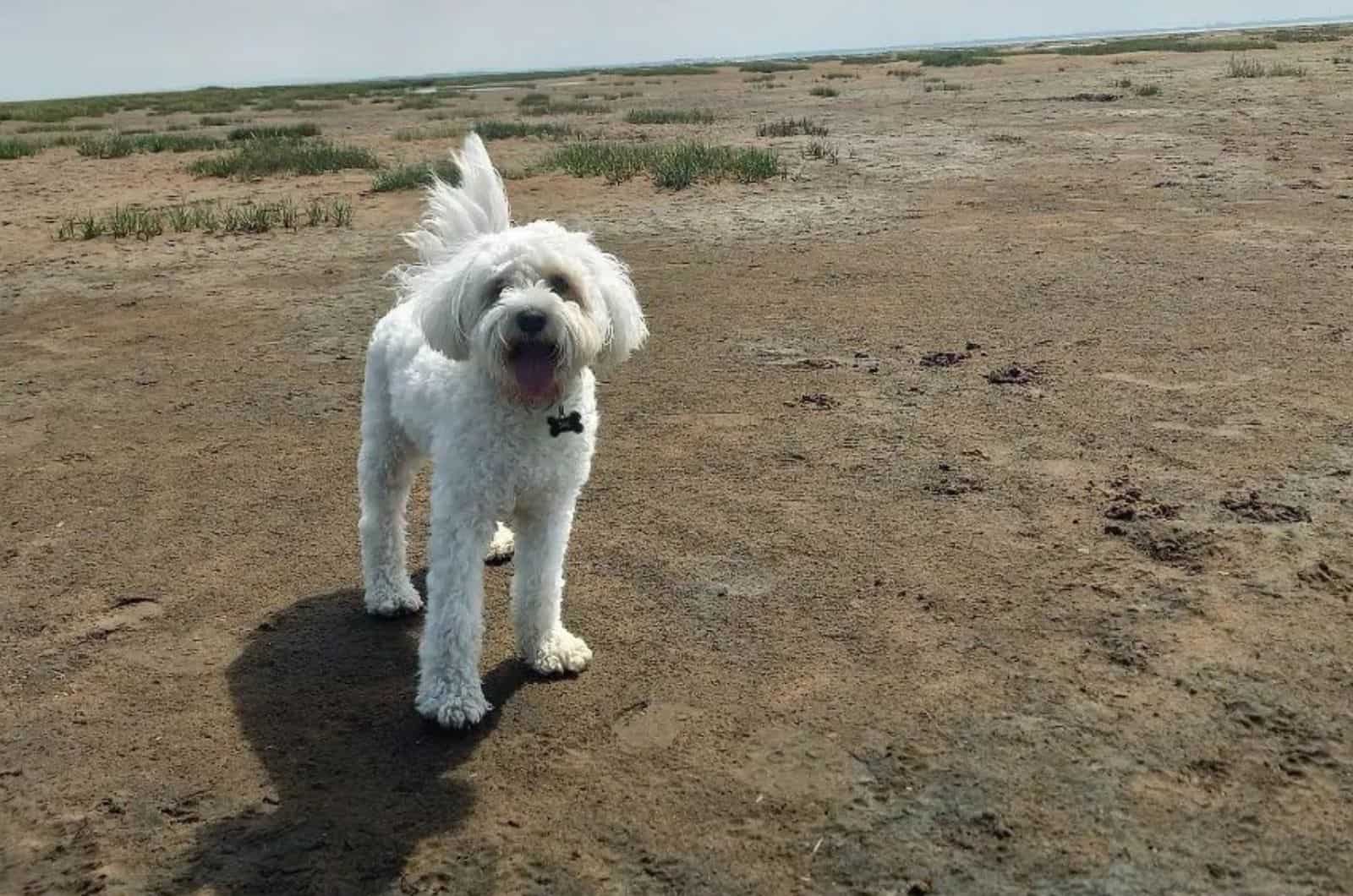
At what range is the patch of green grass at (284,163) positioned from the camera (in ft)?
62.8

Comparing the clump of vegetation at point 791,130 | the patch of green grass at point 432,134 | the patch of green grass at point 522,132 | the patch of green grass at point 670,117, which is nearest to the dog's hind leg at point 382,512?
the clump of vegetation at point 791,130

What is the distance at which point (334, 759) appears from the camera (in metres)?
3.88

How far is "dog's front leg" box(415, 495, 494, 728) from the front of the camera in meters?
4.00

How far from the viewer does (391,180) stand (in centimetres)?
1689

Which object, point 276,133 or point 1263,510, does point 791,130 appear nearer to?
point 276,133

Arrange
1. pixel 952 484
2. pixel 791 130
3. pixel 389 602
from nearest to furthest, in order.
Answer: pixel 389 602
pixel 952 484
pixel 791 130

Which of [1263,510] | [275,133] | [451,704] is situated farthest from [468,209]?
[275,133]

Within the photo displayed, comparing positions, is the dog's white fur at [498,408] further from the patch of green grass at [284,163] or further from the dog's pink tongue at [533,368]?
the patch of green grass at [284,163]

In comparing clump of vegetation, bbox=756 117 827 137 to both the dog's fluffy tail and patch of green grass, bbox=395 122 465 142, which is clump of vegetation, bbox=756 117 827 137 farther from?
the dog's fluffy tail

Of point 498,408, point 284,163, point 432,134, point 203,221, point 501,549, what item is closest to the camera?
point 498,408

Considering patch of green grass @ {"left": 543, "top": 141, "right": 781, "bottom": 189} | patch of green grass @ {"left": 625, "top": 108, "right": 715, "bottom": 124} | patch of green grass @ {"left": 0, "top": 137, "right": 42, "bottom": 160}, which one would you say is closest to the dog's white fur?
patch of green grass @ {"left": 543, "top": 141, "right": 781, "bottom": 189}

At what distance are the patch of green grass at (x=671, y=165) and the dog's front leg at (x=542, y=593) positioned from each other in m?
11.9

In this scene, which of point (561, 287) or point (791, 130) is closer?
point (561, 287)

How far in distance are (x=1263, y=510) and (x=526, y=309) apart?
3.65 meters
